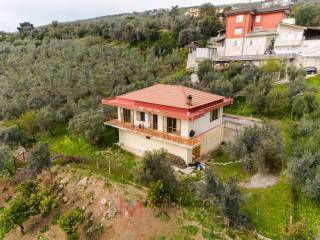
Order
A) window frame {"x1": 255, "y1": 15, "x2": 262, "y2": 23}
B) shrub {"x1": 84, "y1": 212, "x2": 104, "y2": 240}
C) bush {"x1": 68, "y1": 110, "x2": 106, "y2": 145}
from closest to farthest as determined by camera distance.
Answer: shrub {"x1": 84, "y1": 212, "x2": 104, "y2": 240} < bush {"x1": 68, "y1": 110, "x2": 106, "y2": 145} < window frame {"x1": 255, "y1": 15, "x2": 262, "y2": 23}

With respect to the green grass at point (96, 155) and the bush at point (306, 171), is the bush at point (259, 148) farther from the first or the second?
the green grass at point (96, 155)

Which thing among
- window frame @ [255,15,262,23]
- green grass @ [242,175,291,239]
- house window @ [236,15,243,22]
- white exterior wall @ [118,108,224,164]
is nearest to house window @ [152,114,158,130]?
white exterior wall @ [118,108,224,164]

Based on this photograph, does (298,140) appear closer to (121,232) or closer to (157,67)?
(121,232)

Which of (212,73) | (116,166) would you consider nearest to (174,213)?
(116,166)

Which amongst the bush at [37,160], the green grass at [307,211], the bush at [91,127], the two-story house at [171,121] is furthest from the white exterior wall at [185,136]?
the green grass at [307,211]

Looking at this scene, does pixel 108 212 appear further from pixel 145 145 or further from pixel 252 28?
pixel 252 28

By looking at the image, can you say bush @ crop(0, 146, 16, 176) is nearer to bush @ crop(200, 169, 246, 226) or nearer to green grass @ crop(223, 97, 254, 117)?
bush @ crop(200, 169, 246, 226)

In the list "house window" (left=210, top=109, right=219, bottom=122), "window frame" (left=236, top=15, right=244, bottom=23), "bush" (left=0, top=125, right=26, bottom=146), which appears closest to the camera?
"house window" (left=210, top=109, right=219, bottom=122)
